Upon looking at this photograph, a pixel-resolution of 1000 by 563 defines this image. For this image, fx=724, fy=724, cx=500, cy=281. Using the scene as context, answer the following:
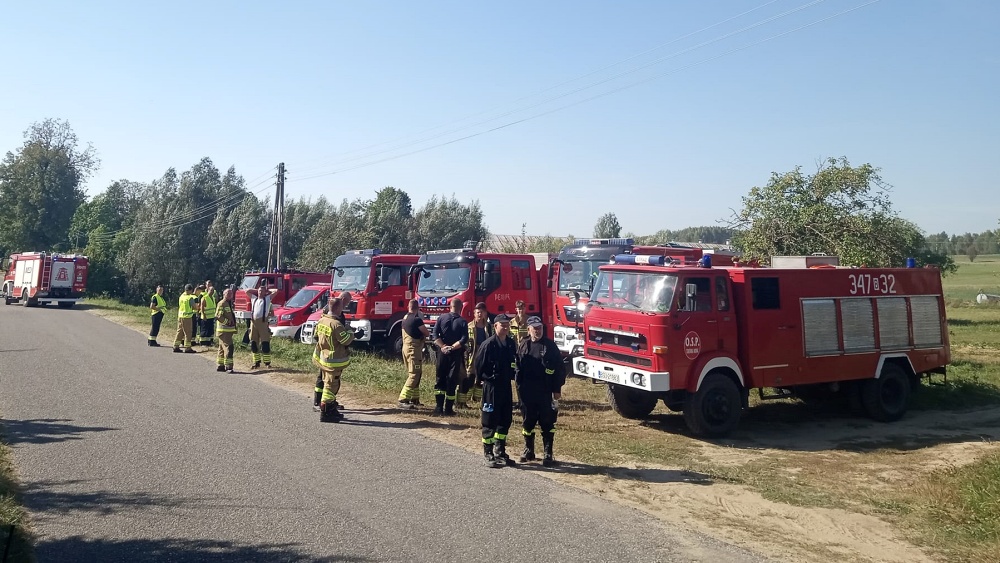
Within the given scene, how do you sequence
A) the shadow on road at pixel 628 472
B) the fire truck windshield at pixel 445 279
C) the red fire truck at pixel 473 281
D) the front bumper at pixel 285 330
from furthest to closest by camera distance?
the front bumper at pixel 285 330 → the fire truck windshield at pixel 445 279 → the red fire truck at pixel 473 281 → the shadow on road at pixel 628 472

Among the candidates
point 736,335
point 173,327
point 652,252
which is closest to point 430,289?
point 652,252

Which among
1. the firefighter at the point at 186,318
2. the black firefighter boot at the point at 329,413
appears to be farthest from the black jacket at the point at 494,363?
the firefighter at the point at 186,318

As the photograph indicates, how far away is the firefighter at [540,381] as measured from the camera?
8.34 meters

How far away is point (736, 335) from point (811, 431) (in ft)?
7.74

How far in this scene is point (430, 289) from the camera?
16.8 metres

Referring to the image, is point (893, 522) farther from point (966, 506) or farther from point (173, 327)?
point (173, 327)

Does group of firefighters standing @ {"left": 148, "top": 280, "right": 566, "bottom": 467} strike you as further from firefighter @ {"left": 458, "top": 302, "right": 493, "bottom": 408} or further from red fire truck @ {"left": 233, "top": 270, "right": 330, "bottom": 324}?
red fire truck @ {"left": 233, "top": 270, "right": 330, "bottom": 324}

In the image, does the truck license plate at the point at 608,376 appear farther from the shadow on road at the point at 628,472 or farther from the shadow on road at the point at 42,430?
the shadow on road at the point at 42,430

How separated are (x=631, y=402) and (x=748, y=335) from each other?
2215mm

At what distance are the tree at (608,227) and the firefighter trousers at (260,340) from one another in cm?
6765

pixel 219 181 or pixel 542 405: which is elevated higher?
pixel 219 181

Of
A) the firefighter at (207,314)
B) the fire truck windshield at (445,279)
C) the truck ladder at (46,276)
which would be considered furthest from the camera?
the truck ladder at (46,276)

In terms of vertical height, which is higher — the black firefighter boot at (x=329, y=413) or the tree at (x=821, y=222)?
the tree at (x=821, y=222)

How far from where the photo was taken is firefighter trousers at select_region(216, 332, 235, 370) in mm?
15086
